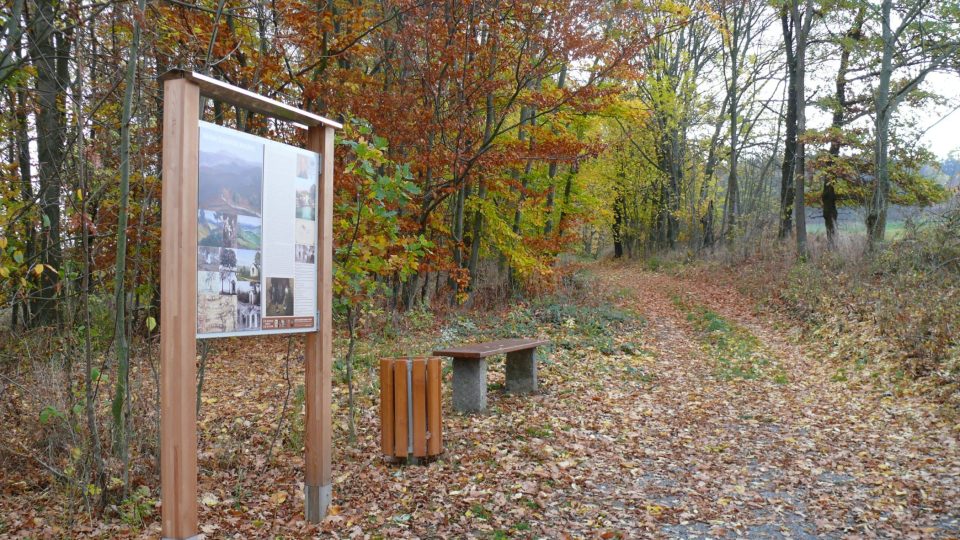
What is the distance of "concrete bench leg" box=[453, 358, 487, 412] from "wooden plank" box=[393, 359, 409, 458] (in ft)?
5.39

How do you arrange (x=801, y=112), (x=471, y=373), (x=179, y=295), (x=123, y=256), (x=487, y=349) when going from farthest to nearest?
(x=801, y=112) < (x=487, y=349) < (x=471, y=373) < (x=123, y=256) < (x=179, y=295)

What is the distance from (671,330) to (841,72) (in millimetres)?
Answer: 12033

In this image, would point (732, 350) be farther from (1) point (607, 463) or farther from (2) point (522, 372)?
(1) point (607, 463)

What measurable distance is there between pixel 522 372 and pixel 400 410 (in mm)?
3115

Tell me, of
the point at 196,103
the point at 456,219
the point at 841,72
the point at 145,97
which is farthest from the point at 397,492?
the point at 841,72

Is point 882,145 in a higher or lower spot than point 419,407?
higher

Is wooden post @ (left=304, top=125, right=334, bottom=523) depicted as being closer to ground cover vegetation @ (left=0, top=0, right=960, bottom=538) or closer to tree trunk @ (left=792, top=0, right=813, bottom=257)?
ground cover vegetation @ (left=0, top=0, right=960, bottom=538)

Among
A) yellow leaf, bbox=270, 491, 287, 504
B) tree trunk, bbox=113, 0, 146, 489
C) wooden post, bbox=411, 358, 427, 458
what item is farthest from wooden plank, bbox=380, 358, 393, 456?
tree trunk, bbox=113, 0, 146, 489

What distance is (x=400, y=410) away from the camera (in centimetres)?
536

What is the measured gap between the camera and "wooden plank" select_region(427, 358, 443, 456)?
5.46 metres

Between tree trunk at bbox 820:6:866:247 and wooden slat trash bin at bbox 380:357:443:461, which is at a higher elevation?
tree trunk at bbox 820:6:866:247

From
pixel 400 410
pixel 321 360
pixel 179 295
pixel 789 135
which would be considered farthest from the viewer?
pixel 789 135

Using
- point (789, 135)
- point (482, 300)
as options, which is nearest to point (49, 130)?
point (482, 300)

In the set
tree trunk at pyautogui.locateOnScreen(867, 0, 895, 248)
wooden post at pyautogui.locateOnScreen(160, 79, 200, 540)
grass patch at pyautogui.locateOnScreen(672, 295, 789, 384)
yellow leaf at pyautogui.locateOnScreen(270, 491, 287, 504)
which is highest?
tree trunk at pyautogui.locateOnScreen(867, 0, 895, 248)
